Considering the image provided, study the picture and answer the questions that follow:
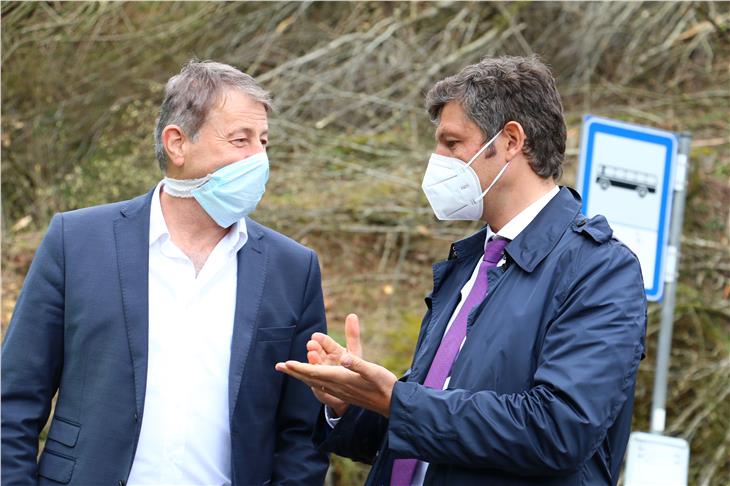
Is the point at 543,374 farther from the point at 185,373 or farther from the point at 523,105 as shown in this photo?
the point at 185,373

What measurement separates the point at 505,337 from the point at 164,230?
1.22 meters

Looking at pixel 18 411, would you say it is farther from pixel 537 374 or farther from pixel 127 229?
pixel 537 374

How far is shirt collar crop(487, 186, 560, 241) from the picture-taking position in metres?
2.84

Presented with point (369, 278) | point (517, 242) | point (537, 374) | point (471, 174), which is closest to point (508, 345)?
point (537, 374)

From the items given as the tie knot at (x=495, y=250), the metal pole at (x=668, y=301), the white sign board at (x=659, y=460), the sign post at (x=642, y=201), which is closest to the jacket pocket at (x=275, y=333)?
the tie knot at (x=495, y=250)

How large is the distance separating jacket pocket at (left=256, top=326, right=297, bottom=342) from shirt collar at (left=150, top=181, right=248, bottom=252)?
0.29m

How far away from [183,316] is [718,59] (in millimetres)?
7493

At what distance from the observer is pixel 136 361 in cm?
302

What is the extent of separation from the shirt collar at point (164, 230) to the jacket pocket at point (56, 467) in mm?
703

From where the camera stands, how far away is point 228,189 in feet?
10.6

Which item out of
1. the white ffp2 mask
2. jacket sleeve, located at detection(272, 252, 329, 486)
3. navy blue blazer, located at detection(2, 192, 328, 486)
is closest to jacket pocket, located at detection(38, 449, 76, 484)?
navy blue blazer, located at detection(2, 192, 328, 486)

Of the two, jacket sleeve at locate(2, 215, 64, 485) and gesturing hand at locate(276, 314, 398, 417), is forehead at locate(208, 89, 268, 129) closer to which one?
jacket sleeve at locate(2, 215, 64, 485)

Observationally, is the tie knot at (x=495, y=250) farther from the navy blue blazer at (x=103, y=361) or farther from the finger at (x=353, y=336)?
the navy blue blazer at (x=103, y=361)

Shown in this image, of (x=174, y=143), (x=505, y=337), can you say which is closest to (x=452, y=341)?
(x=505, y=337)
